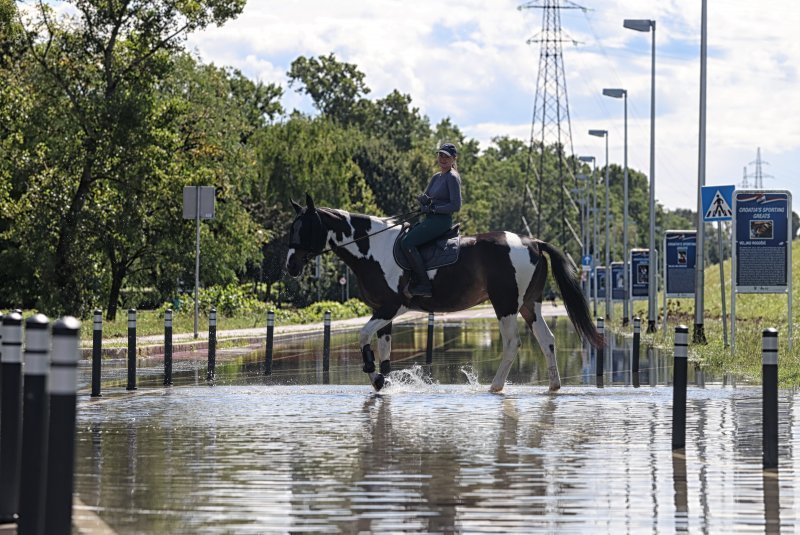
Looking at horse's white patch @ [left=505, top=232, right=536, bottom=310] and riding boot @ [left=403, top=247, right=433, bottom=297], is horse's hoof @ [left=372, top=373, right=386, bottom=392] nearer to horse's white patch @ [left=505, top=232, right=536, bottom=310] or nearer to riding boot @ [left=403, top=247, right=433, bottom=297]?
riding boot @ [left=403, top=247, right=433, bottom=297]

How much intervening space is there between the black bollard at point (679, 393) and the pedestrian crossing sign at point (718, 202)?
18231 mm

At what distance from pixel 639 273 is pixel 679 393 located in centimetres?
4308

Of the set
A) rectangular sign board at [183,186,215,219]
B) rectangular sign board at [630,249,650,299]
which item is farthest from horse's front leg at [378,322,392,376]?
rectangular sign board at [630,249,650,299]

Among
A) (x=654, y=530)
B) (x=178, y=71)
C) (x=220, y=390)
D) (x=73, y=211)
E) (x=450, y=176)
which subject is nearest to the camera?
(x=654, y=530)

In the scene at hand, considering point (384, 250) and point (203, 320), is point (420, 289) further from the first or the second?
point (203, 320)

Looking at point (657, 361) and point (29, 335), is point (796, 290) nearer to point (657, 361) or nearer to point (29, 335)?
point (657, 361)

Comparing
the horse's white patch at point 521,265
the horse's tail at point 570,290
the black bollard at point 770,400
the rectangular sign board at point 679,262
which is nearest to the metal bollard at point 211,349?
the horse's white patch at point 521,265

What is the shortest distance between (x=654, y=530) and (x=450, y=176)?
1082 centimetres

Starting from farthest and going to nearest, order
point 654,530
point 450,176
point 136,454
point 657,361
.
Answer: point 657,361 < point 450,176 < point 136,454 < point 654,530

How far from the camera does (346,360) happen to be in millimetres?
31500

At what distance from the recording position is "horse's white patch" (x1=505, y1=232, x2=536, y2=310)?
66.3ft

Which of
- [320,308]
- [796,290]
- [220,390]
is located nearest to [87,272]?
[320,308]

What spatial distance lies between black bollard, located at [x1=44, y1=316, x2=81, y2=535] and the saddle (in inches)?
491

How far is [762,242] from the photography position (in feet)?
97.3
